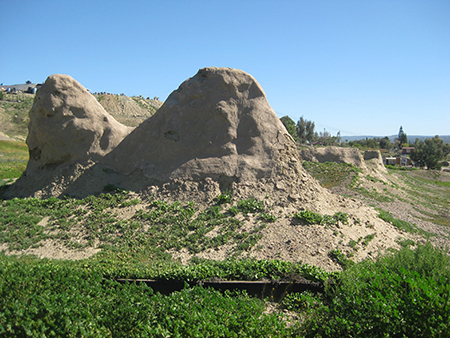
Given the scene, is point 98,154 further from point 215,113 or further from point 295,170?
point 295,170

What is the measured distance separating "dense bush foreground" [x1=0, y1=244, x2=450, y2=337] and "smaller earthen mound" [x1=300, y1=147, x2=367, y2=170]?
20.2m

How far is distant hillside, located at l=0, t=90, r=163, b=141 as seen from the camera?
155 ft

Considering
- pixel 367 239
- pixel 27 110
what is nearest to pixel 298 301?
pixel 367 239

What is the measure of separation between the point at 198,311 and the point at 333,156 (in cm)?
2292

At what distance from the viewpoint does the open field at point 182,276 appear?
430 cm

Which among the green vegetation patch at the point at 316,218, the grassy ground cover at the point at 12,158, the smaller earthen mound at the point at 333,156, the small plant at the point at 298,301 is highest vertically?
the smaller earthen mound at the point at 333,156

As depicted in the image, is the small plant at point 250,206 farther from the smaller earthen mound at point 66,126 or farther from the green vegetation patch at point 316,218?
the smaller earthen mound at point 66,126

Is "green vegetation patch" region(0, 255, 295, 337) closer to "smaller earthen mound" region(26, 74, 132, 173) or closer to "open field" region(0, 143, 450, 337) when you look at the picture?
"open field" region(0, 143, 450, 337)

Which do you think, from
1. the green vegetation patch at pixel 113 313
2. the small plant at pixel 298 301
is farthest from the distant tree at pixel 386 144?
the green vegetation patch at pixel 113 313

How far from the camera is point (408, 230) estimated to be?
10.9 metres

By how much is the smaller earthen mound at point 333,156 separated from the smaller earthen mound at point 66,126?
1687 centimetres

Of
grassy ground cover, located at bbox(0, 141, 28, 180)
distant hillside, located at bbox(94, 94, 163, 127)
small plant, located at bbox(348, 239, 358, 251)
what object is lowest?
small plant, located at bbox(348, 239, 358, 251)

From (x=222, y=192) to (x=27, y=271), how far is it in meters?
6.02

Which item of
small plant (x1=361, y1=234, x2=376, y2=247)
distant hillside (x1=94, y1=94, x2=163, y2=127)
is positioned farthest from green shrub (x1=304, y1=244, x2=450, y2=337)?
distant hillside (x1=94, y1=94, x2=163, y2=127)
